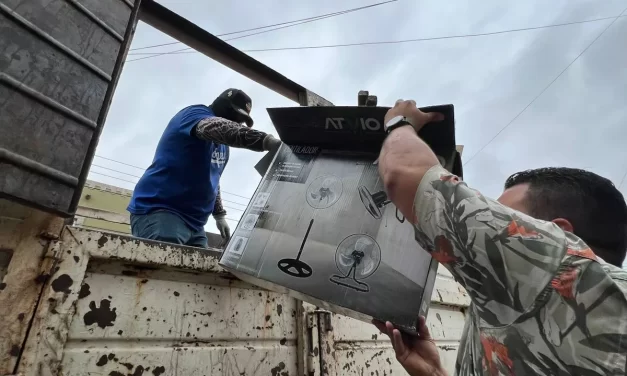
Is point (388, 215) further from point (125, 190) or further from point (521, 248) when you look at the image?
point (125, 190)

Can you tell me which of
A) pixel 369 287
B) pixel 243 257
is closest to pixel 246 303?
pixel 243 257

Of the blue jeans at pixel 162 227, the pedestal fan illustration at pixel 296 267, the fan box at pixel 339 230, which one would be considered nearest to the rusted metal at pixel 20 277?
the fan box at pixel 339 230

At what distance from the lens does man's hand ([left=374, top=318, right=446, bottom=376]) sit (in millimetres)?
1010

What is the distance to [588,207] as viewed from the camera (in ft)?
2.33

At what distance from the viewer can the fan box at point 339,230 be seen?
35.7 inches

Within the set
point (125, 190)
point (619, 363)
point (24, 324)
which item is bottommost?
point (619, 363)

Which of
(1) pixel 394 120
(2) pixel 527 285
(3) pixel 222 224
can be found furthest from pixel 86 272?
(3) pixel 222 224

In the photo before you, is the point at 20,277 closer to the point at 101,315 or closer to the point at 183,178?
the point at 101,315

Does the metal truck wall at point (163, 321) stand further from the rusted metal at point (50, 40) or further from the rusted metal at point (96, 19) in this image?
the rusted metal at point (96, 19)

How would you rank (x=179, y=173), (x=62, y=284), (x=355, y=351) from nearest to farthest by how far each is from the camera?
(x=62, y=284) < (x=355, y=351) < (x=179, y=173)

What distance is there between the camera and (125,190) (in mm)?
7047

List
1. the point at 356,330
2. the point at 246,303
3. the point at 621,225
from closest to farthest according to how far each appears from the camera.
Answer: the point at 621,225, the point at 246,303, the point at 356,330

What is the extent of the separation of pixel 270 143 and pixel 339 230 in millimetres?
438

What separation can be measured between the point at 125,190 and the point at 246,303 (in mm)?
6817
